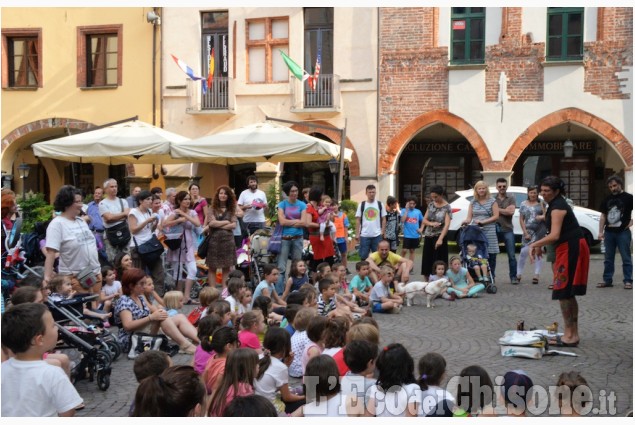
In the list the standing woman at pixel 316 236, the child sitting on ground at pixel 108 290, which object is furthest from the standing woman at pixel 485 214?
the child sitting on ground at pixel 108 290

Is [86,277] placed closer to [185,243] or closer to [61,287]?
[61,287]

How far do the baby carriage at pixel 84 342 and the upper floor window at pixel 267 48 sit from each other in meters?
16.6

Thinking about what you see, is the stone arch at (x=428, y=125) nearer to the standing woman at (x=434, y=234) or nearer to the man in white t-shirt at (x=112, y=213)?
→ the standing woman at (x=434, y=234)

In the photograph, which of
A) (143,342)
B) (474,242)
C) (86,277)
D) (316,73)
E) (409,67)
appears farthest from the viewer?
(409,67)

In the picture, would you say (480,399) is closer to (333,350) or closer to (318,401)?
(318,401)

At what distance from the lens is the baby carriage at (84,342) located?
6.85 m

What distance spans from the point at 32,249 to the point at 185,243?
2087mm

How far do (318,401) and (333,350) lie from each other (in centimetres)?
151

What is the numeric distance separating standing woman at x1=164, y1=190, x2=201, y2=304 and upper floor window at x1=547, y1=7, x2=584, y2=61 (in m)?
13.5

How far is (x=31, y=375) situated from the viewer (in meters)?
4.24

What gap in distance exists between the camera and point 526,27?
70.8ft

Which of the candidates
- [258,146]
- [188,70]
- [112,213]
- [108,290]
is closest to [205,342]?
[108,290]

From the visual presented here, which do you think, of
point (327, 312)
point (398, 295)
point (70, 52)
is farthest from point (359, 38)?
point (327, 312)

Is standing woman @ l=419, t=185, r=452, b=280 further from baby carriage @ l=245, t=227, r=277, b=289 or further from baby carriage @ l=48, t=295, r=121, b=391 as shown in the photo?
baby carriage @ l=48, t=295, r=121, b=391
